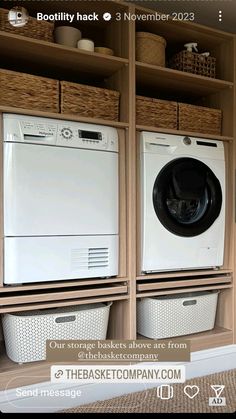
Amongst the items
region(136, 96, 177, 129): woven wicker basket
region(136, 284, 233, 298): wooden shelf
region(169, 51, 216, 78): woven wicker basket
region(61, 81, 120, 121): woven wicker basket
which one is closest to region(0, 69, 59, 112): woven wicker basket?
region(61, 81, 120, 121): woven wicker basket

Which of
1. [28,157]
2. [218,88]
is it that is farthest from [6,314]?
[218,88]

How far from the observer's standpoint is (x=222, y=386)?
1.77m

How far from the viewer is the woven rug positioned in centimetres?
150

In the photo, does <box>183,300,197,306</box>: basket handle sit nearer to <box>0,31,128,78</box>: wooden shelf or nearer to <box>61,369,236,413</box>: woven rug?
<box>61,369,236,413</box>: woven rug

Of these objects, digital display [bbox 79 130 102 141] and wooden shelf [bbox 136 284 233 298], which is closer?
digital display [bbox 79 130 102 141]

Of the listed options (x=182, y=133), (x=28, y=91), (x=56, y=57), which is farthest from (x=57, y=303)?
(x=56, y=57)

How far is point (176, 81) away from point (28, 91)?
0.95 m

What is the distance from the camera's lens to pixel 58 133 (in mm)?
1683

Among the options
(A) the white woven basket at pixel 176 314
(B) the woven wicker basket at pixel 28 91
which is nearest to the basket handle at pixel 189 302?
(A) the white woven basket at pixel 176 314

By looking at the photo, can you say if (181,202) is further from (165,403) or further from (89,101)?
(165,403)

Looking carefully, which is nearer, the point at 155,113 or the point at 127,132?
the point at 127,132

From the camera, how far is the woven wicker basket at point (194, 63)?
209 centimetres

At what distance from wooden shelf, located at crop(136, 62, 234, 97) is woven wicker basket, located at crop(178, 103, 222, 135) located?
0.15m

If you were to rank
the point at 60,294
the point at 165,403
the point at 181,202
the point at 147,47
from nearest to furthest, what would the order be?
the point at 165,403 → the point at 60,294 → the point at 147,47 → the point at 181,202
